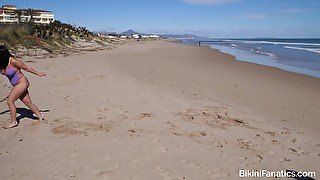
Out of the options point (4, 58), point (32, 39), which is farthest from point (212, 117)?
point (32, 39)

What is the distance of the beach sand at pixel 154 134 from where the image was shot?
4168 millimetres

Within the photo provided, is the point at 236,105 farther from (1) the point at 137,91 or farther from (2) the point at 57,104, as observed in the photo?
(2) the point at 57,104

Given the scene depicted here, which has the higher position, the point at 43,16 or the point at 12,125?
the point at 43,16

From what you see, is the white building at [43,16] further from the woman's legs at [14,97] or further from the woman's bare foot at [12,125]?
the woman's bare foot at [12,125]

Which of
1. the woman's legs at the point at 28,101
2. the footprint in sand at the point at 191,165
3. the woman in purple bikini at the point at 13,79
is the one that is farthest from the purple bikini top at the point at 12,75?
the footprint in sand at the point at 191,165

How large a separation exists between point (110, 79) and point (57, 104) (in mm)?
Result: 4049

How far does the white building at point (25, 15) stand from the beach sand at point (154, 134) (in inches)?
2369

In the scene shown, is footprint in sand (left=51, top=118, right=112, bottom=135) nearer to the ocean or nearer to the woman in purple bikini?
the woman in purple bikini

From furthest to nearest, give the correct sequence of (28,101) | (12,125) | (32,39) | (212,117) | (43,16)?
1. (43,16)
2. (32,39)
3. (212,117)
4. (28,101)
5. (12,125)

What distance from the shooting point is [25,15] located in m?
69.5

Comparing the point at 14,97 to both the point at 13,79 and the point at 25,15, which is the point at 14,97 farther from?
the point at 25,15

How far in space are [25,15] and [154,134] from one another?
7392 centimetres

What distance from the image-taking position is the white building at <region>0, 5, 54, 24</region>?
2598 inches

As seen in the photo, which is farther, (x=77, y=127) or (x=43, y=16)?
(x=43, y=16)
